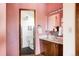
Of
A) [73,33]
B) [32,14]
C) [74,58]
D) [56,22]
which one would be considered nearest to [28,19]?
[32,14]

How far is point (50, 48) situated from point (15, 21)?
1.65ft

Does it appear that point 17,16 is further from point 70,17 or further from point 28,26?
point 70,17

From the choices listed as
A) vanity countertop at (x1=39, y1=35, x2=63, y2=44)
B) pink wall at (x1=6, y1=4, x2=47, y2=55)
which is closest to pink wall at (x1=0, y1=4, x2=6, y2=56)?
pink wall at (x1=6, y1=4, x2=47, y2=55)

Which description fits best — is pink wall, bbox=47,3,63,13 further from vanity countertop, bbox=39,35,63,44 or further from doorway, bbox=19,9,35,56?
vanity countertop, bbox=39,35,63,44

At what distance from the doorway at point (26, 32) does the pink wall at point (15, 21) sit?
0.04 metres

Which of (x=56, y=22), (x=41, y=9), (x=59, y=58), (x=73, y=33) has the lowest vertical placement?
(x=59, y=58)

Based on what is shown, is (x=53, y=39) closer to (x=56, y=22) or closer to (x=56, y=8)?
(x=56, y=22)

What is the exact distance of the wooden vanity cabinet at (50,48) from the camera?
1383 millimetres

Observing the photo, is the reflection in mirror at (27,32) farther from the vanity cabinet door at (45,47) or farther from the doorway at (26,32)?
the vanity cabinet door at (45,47)

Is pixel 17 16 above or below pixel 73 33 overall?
above

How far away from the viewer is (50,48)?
141cm

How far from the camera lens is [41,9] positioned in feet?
4.56

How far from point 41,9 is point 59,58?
593 mm

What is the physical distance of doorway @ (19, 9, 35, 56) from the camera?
1.39 m
